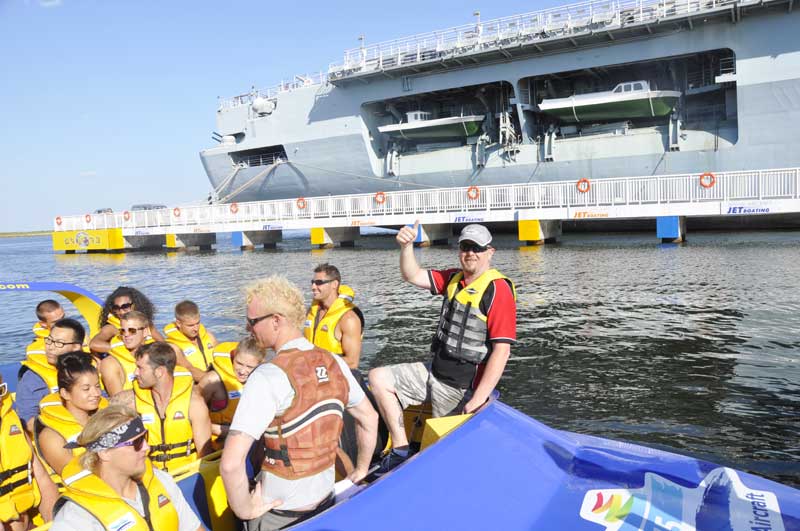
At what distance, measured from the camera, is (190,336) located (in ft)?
21.8

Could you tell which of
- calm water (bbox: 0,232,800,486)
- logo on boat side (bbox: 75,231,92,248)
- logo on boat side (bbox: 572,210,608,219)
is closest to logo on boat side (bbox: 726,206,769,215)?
calm water (bbox: 0,232,800,486)

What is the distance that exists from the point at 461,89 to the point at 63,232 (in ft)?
86.9

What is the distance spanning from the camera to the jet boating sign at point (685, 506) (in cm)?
348

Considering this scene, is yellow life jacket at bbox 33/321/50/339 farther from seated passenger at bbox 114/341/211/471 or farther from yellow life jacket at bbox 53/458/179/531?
yellow life jacket at bbox 53/458/179/531

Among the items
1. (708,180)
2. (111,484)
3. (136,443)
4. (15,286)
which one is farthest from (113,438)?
(708,180)

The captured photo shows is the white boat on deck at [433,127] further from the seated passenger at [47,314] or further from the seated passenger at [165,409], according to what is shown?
the seated passenger at [165,409]

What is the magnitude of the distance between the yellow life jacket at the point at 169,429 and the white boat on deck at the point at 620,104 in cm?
2816

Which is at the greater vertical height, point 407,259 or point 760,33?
point 760,33

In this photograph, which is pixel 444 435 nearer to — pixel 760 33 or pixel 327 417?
pixel 327 417

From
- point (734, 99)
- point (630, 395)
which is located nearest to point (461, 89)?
point (734, 99)

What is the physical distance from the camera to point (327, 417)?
3029mm

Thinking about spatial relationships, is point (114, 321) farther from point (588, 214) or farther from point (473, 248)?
point (588, 214)

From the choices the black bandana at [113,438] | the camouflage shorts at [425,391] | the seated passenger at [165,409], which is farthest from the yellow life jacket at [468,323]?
the black bandana at [113,438]

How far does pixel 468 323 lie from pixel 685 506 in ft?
5.97
